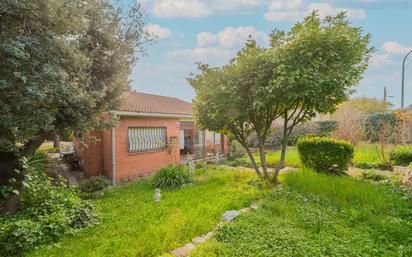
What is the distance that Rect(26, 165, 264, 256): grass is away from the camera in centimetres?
424

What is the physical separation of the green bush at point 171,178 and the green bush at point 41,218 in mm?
3247

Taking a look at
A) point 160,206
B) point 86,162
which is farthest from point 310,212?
point 86,162

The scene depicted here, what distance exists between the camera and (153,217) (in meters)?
5.71

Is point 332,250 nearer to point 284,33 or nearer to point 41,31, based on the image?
point 284,33

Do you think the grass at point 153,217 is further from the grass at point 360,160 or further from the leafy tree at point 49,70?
the grass at point 360,160

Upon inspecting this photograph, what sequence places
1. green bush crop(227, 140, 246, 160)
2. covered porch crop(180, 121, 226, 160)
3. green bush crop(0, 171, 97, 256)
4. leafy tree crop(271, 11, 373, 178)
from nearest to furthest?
green bush crop(0, 171, 97, 256)
leafy tree crop(271, 11, 373, 178)
green bush crop(227, 140, 246, 160)
covered porch crop(180, 121, 226, 160)

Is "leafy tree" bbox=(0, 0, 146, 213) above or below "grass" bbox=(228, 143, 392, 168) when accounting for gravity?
above

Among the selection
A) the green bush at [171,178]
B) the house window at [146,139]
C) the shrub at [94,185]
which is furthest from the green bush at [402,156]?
the shrub at [94,185]

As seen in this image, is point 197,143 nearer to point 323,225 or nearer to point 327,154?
point 327,154

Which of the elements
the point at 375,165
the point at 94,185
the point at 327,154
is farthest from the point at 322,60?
the point at 94,185

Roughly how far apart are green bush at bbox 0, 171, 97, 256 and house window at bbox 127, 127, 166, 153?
446 cm

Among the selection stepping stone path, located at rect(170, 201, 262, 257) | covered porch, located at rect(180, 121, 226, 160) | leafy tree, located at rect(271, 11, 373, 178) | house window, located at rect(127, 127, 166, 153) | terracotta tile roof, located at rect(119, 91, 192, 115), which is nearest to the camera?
stepping stone path, located at rect(170, 201, 262, 257)

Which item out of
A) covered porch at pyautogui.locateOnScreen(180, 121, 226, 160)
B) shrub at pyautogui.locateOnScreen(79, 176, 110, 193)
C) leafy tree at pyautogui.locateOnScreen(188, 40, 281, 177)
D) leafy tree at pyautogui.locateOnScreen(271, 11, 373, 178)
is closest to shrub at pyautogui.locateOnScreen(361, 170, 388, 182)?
leafy tree at pyautogui.locateOnScreen(271, 11, 373, 178)

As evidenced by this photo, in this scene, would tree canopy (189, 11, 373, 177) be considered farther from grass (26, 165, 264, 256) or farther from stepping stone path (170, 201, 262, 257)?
stepping stone path (170, 201, 262, 257)
